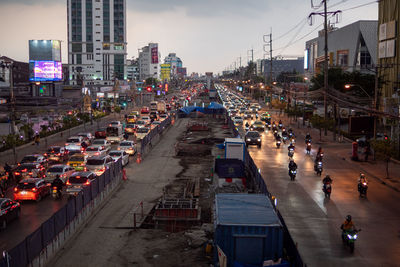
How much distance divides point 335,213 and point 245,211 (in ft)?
27.4

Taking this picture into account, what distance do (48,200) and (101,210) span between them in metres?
3.58

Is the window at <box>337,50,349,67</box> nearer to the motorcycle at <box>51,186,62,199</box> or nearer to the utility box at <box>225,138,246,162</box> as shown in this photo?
the utility box at <box>225,138,246,162</box>

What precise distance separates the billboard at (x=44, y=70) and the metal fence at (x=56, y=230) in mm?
83294

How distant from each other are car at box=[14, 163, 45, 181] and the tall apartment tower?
143 meters

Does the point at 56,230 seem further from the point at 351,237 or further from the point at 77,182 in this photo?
the point at 351,237

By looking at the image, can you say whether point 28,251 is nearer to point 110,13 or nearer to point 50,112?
point 50,112

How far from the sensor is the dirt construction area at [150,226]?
14867 millimetres

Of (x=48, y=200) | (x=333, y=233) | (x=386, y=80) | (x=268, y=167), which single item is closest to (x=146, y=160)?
(x=268, y=167)

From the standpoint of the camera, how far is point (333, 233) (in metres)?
17.5

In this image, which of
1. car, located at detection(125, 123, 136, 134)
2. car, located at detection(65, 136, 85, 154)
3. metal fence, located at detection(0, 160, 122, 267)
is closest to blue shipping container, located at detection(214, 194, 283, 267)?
metal fence, located at detection(0, 160, 122, 267)

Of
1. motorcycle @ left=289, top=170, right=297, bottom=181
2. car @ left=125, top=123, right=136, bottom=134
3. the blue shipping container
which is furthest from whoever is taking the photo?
car @ left=125, top=123, right=136, bottom=134

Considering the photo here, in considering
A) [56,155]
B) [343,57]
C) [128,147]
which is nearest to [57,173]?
[56,155]

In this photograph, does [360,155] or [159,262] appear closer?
[159,262]

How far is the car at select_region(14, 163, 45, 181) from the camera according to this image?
2720 cm
